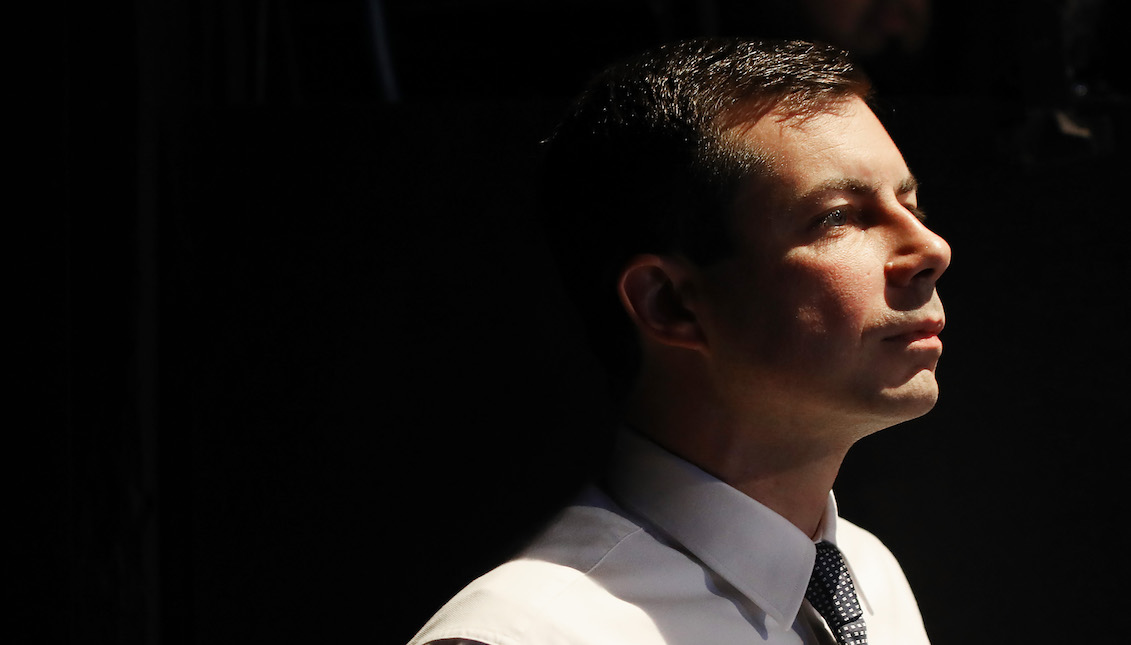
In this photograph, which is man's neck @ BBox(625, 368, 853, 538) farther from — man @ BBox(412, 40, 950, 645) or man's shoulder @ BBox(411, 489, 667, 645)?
man's shoulder @ BBox(411, 489, 667, 645)

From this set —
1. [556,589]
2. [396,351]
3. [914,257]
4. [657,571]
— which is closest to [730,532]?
[657,571]

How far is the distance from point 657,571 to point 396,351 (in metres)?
0.53

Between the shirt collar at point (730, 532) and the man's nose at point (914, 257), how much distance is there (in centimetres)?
27

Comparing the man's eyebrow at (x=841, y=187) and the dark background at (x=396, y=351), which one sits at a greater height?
the man's eyebrow at (x=841, y=187)

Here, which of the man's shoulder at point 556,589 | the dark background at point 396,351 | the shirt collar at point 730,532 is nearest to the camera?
the man's shoulder at point 556,589

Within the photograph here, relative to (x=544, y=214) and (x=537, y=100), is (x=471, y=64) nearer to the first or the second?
(x=537, y=100)

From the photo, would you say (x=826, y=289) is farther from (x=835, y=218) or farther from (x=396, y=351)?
(x=396, y=351)

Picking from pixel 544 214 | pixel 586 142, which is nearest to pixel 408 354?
pixel 544 214

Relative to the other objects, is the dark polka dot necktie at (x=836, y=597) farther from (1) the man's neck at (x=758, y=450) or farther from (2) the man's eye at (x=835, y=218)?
(2) the man's eye at (x=835, y=218)

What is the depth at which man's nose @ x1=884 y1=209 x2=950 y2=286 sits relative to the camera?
→ 1.01 metres

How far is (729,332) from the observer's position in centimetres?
104

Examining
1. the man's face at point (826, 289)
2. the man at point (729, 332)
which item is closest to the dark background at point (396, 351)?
the man at point (729, 332)

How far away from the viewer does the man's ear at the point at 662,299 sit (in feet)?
3.50

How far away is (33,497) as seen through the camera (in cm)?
131
